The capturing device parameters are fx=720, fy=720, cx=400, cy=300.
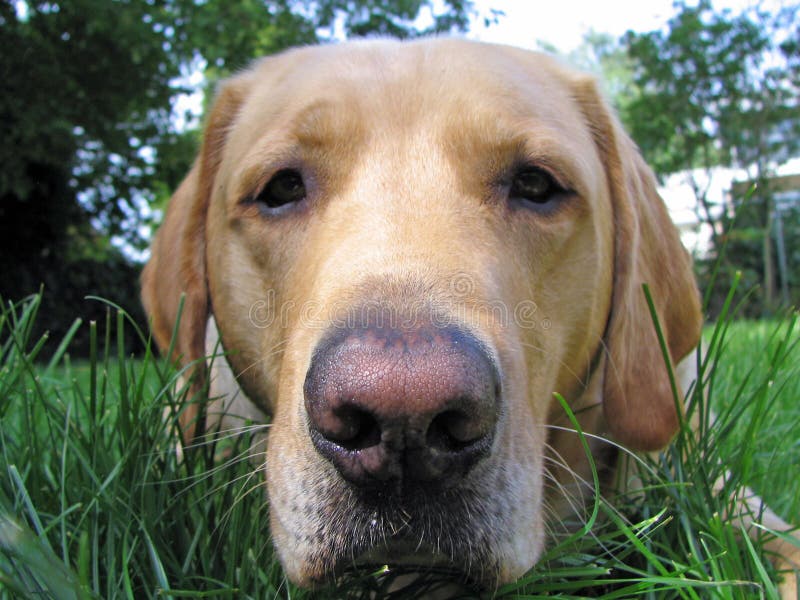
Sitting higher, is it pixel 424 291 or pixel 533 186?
pixel 533 186

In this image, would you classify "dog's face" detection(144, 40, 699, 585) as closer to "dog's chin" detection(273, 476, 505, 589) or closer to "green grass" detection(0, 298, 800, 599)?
"dog's chin" detection(273, 476, 505, 589)

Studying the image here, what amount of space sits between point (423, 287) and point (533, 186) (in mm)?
953

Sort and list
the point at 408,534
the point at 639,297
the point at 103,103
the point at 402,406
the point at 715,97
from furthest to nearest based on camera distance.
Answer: the point at 715,97
the point at 103,103
the point at 639,297
the point at 408,534
the point at 402,406

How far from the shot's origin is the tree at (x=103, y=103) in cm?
912

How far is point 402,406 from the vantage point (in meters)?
1.38

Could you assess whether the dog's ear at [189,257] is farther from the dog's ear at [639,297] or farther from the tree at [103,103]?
the tree at [103,103]

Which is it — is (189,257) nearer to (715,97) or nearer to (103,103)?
(103,103)

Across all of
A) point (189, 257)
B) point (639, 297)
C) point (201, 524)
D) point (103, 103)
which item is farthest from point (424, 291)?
point (103, 103)

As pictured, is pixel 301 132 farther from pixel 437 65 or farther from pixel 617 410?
pixel 617 410

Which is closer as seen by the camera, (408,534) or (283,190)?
(408,534)

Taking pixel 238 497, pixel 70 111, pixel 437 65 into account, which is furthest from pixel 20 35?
pixel 238 497

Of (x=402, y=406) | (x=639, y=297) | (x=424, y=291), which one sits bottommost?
(x=639, y=297)

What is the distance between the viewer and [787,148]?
19.7m

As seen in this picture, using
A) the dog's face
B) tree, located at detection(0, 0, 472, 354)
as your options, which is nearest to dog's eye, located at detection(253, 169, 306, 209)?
the dog's face
